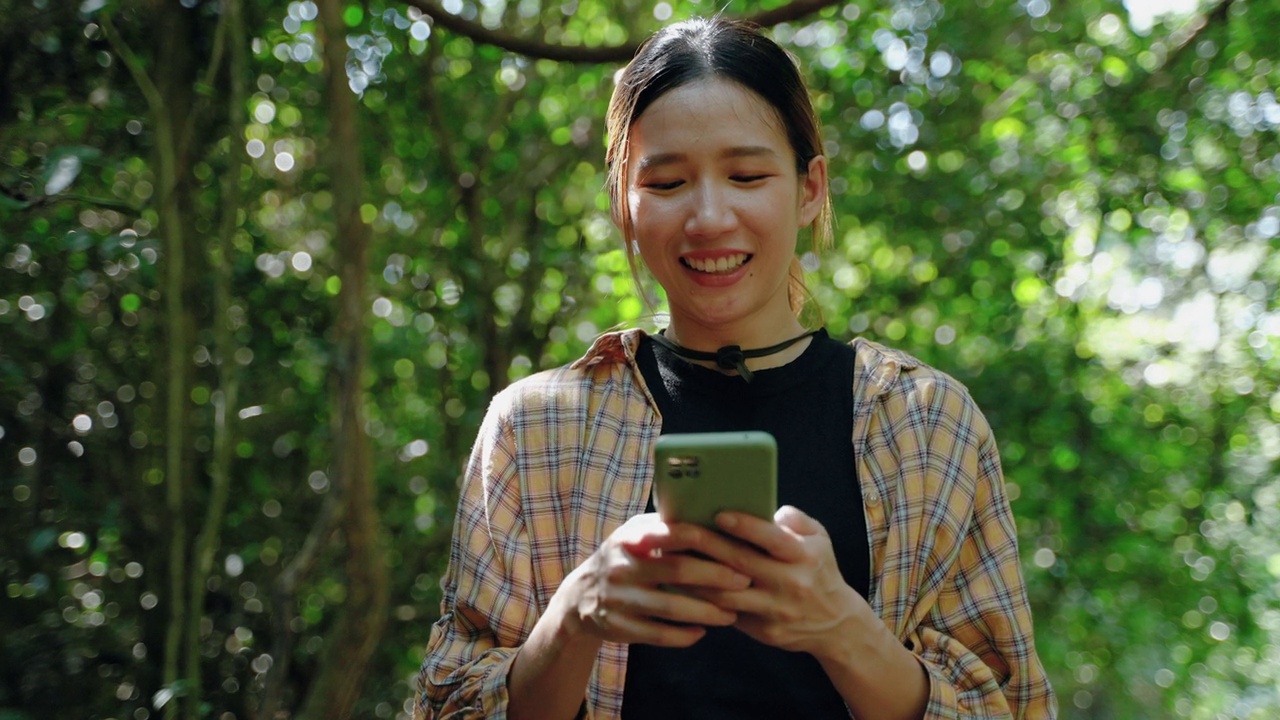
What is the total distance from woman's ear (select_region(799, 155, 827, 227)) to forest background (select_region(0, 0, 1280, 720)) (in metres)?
1.49

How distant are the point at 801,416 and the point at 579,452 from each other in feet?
0.95

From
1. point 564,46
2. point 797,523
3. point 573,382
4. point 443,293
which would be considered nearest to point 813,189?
point 573,382

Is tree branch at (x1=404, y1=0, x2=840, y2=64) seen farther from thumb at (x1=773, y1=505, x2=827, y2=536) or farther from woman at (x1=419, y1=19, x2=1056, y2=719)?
thumb at (x1=773, y1=505, x2=827, y2=536)

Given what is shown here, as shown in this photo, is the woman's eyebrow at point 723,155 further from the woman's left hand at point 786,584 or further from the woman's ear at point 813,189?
the woman's left hand at point 786,584

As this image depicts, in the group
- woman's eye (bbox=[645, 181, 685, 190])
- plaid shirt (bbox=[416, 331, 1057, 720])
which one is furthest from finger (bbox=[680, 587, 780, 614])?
woman's eye (bbox=[645, 181, 685, 190])

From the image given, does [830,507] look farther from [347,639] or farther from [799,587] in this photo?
[347,639]

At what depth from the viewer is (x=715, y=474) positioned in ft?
3.46

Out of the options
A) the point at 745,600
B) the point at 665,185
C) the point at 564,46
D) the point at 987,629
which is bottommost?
the point at 987,629

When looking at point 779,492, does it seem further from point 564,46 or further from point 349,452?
point 564,46

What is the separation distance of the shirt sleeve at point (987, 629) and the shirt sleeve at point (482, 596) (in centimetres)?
49

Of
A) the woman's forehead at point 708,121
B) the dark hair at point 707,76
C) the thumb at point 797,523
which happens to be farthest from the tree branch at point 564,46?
the thumb at point 797,523

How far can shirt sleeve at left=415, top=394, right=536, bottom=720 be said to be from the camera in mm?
1380

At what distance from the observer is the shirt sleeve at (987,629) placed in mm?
1348

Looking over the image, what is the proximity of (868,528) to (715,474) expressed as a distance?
394mm
